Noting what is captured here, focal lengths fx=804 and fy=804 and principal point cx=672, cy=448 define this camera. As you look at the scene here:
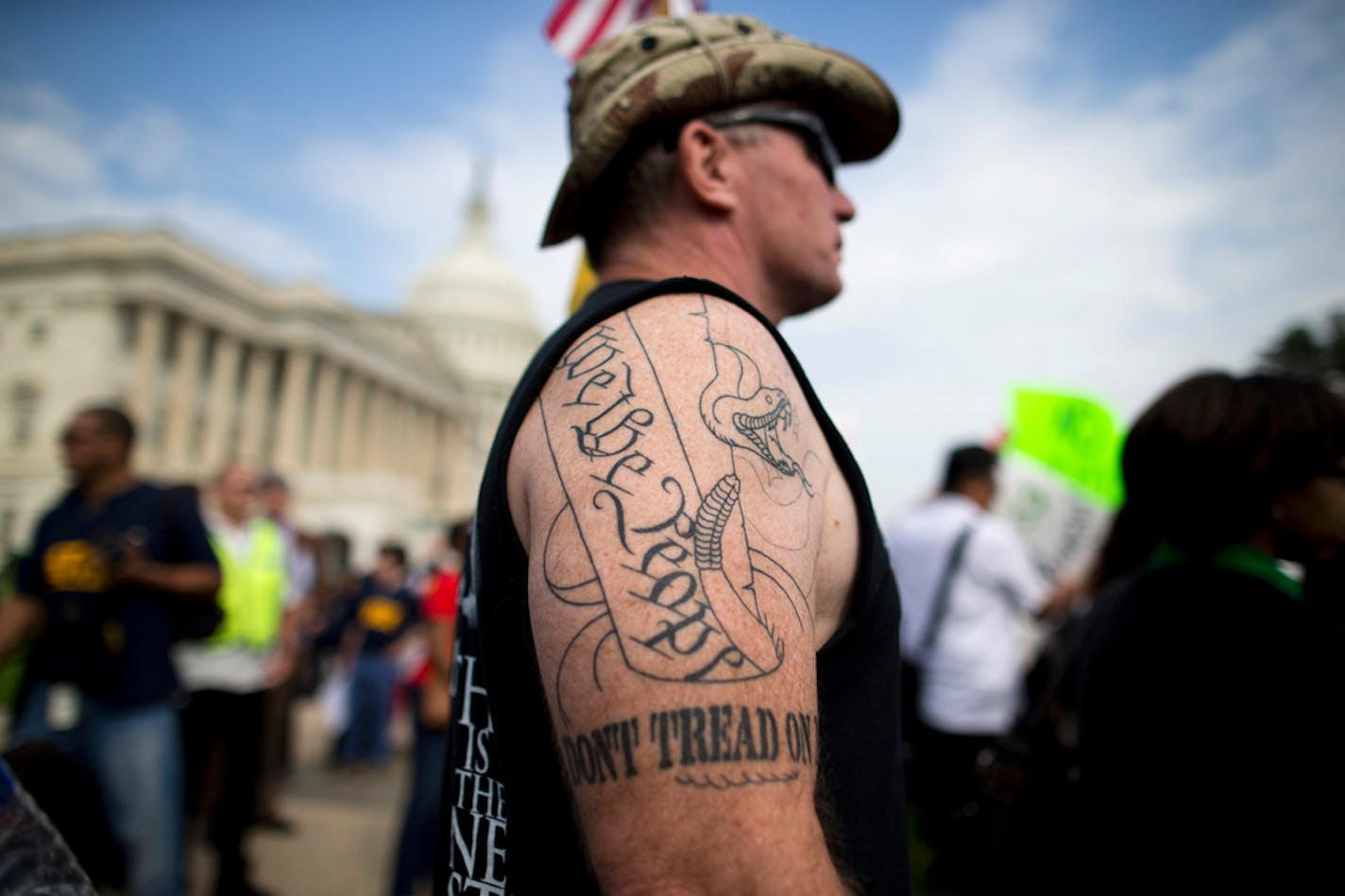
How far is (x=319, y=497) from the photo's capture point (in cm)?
3791

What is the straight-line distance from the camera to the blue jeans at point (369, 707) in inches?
306

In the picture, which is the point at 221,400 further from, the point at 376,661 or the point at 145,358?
the point at 376,661

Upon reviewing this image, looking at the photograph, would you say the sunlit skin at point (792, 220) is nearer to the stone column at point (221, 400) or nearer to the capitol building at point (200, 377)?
the capitol building at point (200, 377)

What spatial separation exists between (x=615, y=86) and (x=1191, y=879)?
202cm

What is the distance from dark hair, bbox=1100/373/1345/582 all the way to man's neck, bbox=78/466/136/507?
4.17 m

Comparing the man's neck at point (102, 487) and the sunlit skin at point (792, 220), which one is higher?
the sunlit skin at point (792, 220)

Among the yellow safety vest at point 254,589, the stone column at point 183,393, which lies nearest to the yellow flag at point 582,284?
the yellow safety vest at point 254,589

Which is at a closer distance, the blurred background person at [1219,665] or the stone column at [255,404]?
the blurred background person at [1219,665]

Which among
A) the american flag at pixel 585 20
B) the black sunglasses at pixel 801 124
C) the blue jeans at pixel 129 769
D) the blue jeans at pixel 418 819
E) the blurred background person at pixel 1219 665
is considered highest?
the american flag at pixel 585 20

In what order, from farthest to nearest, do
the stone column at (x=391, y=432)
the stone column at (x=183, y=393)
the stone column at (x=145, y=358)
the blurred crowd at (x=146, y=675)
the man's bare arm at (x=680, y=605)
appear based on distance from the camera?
1. the stone column at (x=391, y=432)
2. the stone column at (x=183, y=393)
3. the stone column at (x=145, y=358)
4. the blurred crowd at (x=146, y=675)
5. the man's bare arm at (x=680, y=605)

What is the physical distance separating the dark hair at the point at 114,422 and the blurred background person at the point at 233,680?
4.23 feet

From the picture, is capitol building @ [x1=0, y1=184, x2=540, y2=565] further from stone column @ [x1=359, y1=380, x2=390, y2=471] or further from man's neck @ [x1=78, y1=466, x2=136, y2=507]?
man's neck @ [x1=78, y1=466, x2=136, y2=507]

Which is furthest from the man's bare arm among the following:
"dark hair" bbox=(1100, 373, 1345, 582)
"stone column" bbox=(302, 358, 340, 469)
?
"stone column" bbox=(302, 358, 340, 469)

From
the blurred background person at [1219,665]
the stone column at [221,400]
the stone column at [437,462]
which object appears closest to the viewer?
the blurred background person at [1219,665]
